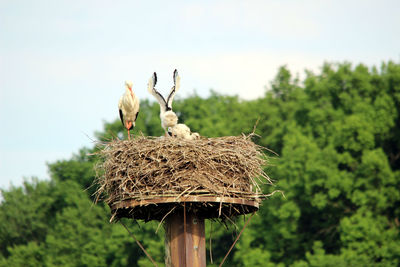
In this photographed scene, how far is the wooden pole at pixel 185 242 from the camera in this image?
450 inches

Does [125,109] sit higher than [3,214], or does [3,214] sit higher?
[125,109]

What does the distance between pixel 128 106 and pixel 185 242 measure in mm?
4816

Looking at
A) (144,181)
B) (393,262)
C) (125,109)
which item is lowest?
(393,262)

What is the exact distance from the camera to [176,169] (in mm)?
12086

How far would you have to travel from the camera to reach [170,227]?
11.7 meters

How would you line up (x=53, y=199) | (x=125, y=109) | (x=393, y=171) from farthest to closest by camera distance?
(x=53, y=199) → (x=393, y=171) → (x=125, y=109)

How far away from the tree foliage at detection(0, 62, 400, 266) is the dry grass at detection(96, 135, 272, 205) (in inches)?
867

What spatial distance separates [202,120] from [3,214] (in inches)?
641

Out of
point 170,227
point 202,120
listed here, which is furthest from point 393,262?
point 170,227

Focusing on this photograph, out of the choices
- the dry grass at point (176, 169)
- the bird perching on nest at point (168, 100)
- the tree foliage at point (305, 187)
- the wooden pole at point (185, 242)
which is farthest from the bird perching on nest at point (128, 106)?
the tree foliage at point (305, 187)

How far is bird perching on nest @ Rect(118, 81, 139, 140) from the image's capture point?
1557 centimetres

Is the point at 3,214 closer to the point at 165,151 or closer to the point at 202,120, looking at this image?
the point at 202,120

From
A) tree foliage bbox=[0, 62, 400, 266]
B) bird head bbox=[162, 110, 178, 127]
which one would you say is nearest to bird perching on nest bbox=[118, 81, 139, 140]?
bird head bbox=[162, 110, 178, 127]

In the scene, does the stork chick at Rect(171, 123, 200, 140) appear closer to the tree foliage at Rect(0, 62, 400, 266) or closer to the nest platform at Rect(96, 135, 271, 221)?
the nest platform at Rect(96, 135, 271, 221)
